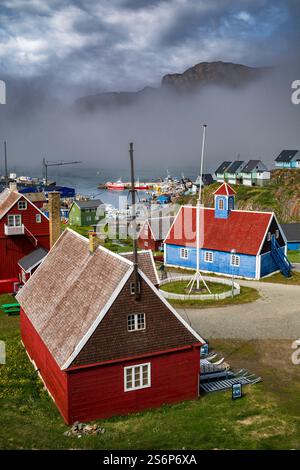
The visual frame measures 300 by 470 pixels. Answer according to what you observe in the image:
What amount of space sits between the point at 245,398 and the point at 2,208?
3070 cm

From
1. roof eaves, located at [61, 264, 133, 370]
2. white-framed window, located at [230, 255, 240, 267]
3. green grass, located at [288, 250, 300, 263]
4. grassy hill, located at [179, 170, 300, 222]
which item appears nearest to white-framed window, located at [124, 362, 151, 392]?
roof eaves, located at [61, 264, 133, 370]

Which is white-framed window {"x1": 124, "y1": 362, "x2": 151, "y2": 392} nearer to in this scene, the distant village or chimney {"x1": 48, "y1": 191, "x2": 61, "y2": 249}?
the distant village

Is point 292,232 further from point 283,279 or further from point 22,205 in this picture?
point 22,205

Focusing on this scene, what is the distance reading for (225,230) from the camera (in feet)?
169

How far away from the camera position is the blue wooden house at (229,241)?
48938 mm

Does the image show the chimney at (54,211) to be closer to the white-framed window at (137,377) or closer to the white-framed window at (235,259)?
the white-framed window at (235,259)

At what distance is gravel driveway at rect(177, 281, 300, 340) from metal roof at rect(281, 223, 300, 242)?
28.2 meters

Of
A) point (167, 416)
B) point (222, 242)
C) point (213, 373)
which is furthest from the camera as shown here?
point (222, 242)

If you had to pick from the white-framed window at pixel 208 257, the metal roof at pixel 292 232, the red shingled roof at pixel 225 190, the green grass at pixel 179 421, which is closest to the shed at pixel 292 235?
the metal roof at pixel 292 232

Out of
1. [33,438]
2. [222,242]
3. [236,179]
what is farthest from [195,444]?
[236,179]

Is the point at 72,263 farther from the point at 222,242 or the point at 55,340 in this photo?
the point at 222,242

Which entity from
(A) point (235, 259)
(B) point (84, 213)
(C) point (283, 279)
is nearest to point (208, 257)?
(A) point (235, 259)

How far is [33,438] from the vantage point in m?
17.8

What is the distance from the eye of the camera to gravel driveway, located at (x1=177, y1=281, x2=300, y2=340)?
32562 millimetres
